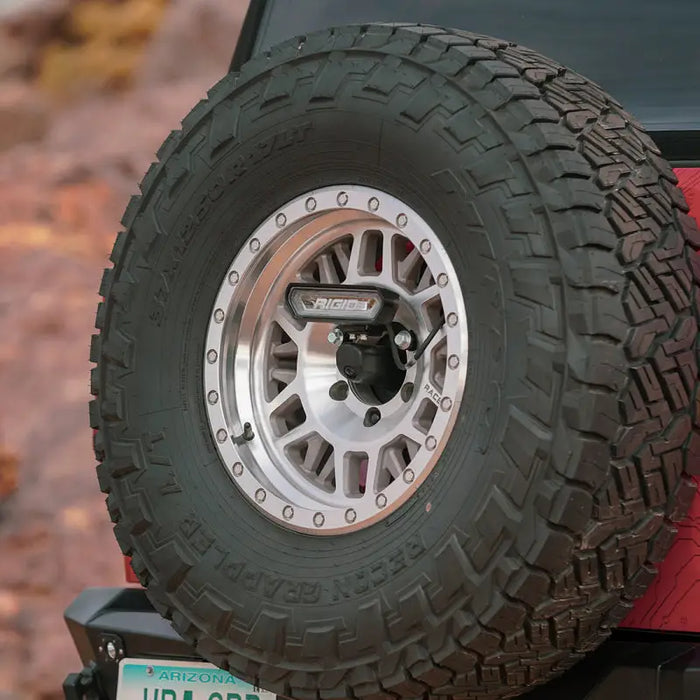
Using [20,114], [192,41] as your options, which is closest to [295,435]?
[192,41]

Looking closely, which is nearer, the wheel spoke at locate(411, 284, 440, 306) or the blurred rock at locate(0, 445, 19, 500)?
the wheel spoke at locate(411, 284, 440, 306)

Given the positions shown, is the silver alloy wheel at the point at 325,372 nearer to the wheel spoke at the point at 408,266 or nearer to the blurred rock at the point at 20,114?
the wheel spoke at the point at 408,266

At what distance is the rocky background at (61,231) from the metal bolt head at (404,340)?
15.4 ft

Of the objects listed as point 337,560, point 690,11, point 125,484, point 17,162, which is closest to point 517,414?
point 337,560

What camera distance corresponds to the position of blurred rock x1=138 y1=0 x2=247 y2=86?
1066 cm

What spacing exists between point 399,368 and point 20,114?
8983 mm

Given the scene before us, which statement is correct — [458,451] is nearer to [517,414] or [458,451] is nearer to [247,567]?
[517,414]

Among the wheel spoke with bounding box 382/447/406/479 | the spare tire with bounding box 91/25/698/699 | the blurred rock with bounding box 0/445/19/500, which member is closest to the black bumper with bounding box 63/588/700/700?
the spare tire with bounding box 91/25/698/699

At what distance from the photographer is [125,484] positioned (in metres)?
2.52

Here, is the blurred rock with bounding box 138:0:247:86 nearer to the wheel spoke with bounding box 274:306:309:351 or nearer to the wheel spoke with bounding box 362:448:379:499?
the wheel spoke with bounding box 274:306:309:351

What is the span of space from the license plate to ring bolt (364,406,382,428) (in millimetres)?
568

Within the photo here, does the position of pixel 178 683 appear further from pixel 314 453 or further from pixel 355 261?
pixel 355 261

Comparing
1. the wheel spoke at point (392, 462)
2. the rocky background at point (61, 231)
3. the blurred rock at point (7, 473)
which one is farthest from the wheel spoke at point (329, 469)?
the blurred rock at point (7, 473)

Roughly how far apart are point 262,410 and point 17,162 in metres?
8.11
